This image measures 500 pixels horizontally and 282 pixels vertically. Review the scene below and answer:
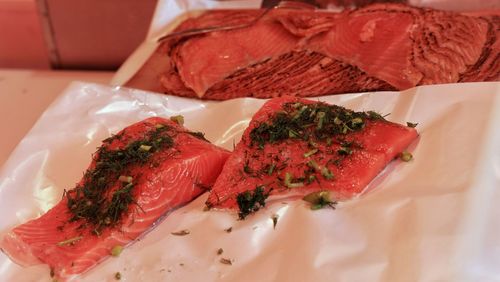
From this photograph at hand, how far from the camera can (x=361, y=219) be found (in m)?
1.31

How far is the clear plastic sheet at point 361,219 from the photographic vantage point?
1185 millimetres

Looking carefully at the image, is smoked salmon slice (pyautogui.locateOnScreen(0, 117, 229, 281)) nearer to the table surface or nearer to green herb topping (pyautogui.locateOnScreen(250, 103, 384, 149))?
green herb topping (pyautogui.locateOnScreen(250, 103, 384, 149))

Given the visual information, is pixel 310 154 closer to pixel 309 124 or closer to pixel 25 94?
pixel 309 124

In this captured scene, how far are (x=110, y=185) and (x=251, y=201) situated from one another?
1.25 feet

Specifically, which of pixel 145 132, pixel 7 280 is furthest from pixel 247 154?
pixel 7 280

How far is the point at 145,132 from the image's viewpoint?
165 cm

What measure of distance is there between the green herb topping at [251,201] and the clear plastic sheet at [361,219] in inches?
1.0

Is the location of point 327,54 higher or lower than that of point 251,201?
higher

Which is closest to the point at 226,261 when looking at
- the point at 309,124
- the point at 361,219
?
the point at 361,219

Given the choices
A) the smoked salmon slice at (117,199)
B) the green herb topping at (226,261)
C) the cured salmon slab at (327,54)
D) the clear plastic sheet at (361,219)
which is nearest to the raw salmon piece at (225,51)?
the cured salmon slab at (327,54)

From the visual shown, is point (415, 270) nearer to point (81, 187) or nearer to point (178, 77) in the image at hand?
point (81, 187)

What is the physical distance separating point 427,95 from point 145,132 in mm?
825

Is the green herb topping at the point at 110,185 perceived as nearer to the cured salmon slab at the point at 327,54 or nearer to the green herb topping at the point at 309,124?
the green herb topping at the point at 309,124

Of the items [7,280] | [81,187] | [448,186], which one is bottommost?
[7,280]
